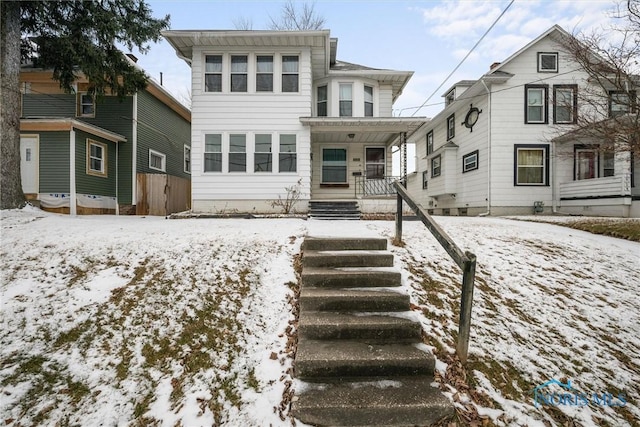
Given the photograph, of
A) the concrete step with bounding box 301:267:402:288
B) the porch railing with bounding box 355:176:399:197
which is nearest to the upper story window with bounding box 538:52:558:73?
the porch railing with bounding box 355:176:399:197

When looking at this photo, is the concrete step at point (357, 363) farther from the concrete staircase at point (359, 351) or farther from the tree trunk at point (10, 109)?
the tree trunk at point (10, 109)

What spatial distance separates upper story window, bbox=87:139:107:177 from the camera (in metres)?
13.1

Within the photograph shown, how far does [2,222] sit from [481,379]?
9.54m

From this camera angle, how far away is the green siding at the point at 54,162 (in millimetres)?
12383

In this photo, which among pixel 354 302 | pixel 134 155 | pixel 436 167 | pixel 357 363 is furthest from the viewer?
pixel 436 167

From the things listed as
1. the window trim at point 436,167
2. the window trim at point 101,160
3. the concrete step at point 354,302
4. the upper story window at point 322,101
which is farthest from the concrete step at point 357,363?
A: the window trim at point 436,167

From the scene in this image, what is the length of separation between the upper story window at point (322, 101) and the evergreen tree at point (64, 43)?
21.7 ft

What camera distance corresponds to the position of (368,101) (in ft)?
46.2

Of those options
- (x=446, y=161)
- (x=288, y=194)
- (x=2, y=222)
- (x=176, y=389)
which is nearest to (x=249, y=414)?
(x=176, y=389)

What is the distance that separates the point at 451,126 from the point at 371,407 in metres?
17.4

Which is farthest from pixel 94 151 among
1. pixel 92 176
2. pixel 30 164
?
pixel 30 164

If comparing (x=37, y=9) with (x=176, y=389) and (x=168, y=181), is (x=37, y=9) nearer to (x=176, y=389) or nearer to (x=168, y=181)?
(x=168, y=181)

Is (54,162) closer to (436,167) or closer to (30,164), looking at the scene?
(30,164)

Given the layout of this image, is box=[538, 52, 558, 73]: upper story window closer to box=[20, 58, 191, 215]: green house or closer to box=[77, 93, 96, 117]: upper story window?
box=[20, 58, 191, 215]: green house
